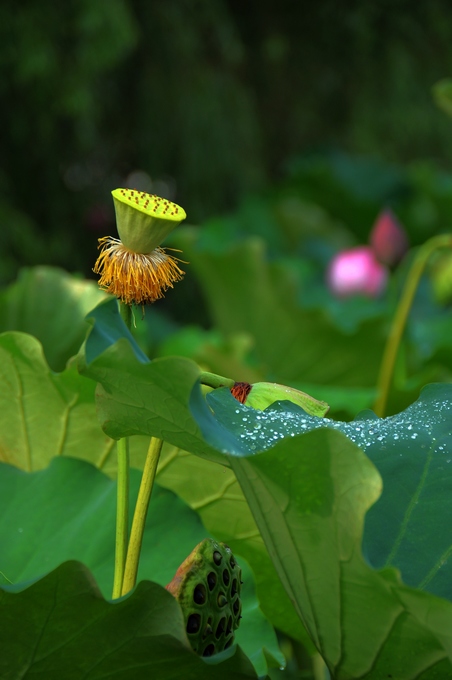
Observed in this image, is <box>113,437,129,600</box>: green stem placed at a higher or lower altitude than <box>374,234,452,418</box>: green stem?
lower

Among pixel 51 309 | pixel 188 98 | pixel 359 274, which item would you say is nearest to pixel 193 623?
pixel 51 309

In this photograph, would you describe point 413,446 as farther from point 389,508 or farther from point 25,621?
point 25,621

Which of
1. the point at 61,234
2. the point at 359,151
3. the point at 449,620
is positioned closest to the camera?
the point at 449,620

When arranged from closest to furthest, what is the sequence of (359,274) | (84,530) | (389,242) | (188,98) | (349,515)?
(349,515) < (84,530) < (389,242) < (359,274) < (188,98)

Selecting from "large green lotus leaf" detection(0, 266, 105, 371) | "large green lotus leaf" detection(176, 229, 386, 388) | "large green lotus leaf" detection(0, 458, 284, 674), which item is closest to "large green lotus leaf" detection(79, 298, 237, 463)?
"large green lotus leaf" detection(0, 458, 284, 674)

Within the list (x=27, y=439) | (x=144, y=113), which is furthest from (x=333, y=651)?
(x=144, y=113)

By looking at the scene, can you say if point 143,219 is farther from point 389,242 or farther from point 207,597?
point 389,242

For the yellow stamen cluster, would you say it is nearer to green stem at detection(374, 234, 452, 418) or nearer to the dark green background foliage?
green stem at detection(374, 234, 452, 418)
